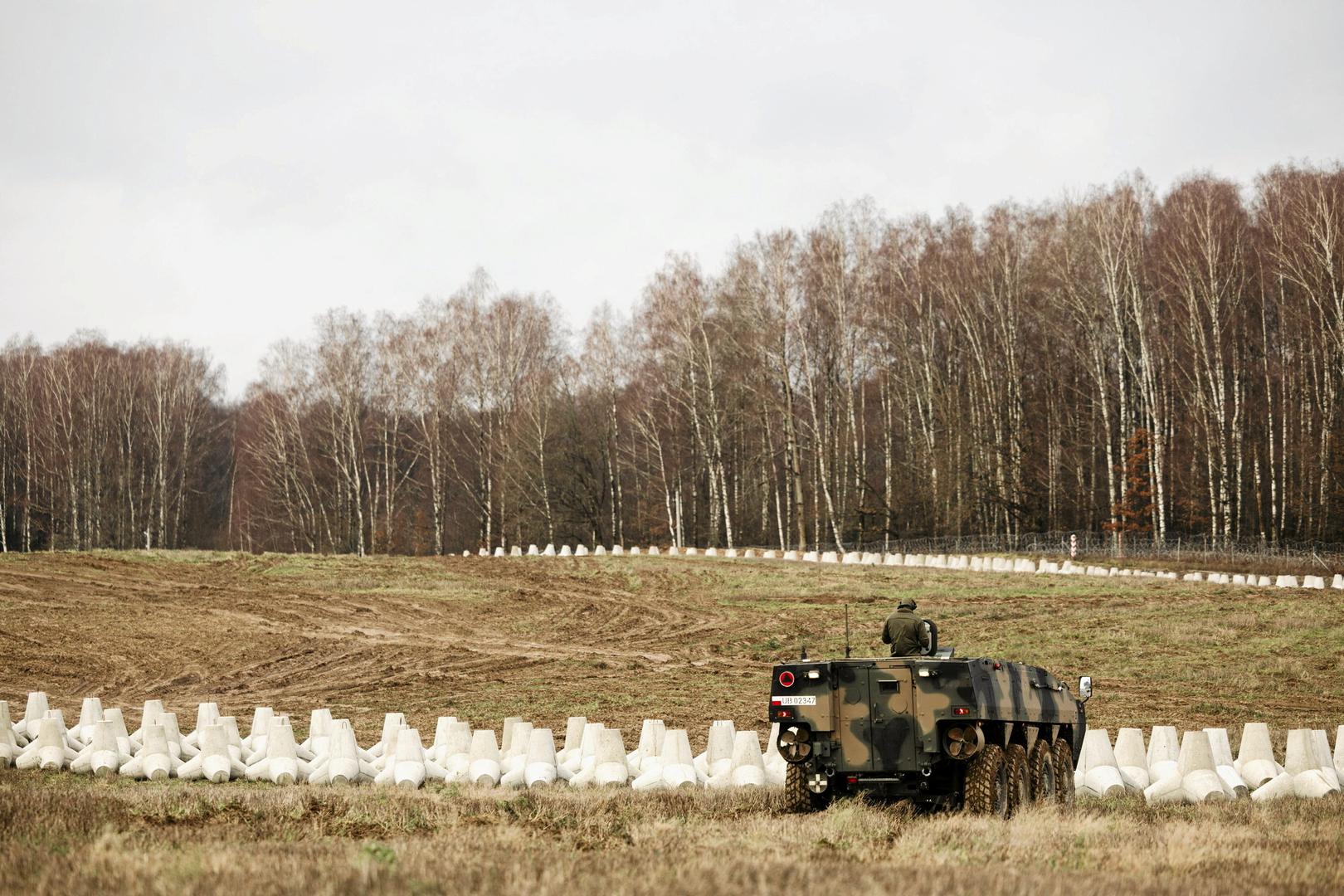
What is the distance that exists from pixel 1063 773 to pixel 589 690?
12.3 meters

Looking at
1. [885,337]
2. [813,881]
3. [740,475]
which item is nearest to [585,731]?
[813,881]

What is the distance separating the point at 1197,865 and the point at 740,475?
206 ft

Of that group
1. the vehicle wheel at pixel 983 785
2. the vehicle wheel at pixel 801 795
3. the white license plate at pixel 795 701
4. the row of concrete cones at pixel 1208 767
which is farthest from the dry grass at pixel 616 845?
the row of concrete cones at pixel 1208 767

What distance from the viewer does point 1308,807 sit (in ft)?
40.2

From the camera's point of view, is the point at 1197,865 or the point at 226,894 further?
the point at 1197,865

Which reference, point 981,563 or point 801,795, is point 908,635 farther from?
point 981,563

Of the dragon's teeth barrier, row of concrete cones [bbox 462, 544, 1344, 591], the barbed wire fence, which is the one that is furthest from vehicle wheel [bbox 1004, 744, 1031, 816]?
the barbed wire fence

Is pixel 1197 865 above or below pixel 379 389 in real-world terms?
below

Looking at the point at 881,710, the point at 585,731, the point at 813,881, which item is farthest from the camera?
the point at 585,731

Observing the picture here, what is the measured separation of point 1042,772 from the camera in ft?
42.4

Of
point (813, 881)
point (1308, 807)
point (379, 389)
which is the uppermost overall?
point (379, 389)

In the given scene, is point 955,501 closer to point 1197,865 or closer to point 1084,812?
point 1084,812

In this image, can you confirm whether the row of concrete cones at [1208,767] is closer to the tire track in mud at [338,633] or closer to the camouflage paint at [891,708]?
the camouflage paint at [891,708]

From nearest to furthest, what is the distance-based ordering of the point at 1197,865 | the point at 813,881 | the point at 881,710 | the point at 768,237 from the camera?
1. the point at 813,881
2. the point at 1197,865
3. the point at 881,710
4. the point at 768,237
